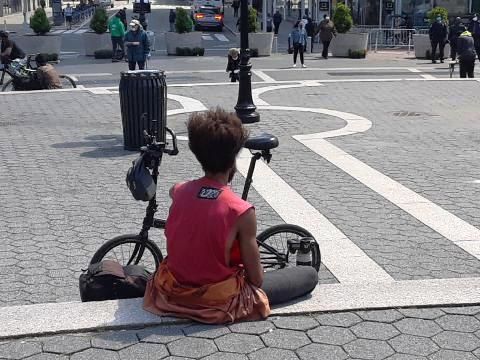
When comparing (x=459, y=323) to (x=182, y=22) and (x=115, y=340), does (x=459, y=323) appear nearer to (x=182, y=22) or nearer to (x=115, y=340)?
(x=115, y=340)

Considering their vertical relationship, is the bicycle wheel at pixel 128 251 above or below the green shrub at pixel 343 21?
below

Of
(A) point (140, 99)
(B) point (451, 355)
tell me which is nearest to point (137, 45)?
(A) point (140, 99)

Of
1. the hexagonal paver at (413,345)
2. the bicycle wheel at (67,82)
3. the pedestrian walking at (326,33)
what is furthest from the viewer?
the pedestrian walking at (326,33)

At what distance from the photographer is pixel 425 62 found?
26969 millimetres

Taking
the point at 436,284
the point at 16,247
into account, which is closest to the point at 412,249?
the point at 436,284

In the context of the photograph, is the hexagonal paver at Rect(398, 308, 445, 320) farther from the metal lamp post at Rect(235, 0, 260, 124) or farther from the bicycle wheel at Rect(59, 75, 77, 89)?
the bicycle wheel at Rect(59, 75, 77, 89)

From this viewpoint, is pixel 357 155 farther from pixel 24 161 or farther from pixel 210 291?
pixel 210 291

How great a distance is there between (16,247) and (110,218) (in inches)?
44.1

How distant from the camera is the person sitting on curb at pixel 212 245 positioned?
4.38 meters

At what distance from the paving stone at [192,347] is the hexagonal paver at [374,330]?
34.7 inches

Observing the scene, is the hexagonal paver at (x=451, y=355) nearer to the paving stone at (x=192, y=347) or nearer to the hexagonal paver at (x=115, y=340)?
the paving stone at (x=192, y=347)

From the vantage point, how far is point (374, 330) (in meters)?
4.70

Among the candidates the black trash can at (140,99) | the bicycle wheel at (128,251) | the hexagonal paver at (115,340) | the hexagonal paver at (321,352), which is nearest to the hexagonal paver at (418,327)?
the hexagonal paver at (321,352)

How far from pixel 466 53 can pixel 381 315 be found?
17.1m
